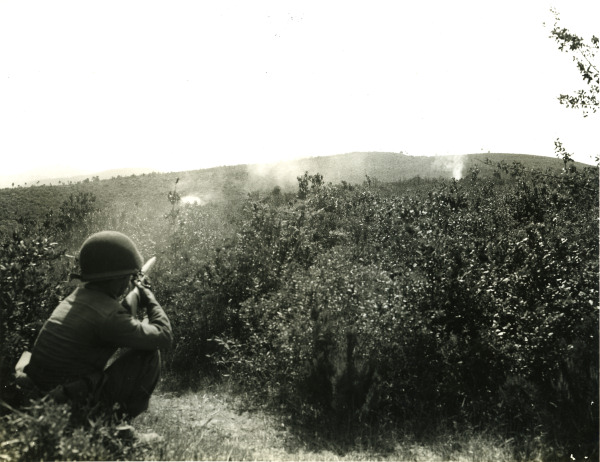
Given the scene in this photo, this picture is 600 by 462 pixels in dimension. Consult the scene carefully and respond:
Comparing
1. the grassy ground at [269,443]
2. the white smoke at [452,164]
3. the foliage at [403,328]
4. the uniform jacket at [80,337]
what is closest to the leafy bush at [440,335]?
the foliage at [403,328]

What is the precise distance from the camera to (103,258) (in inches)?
136

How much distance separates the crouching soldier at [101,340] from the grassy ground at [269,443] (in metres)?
0.53

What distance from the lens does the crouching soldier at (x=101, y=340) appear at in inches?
128

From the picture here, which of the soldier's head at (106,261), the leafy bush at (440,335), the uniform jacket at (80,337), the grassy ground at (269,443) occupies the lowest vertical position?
the grassy ground at (269,443)

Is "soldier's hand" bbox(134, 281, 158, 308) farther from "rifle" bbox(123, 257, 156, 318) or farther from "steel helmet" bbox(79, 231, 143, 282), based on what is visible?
"steel helmet" bbox(79, 231, 143, 282)

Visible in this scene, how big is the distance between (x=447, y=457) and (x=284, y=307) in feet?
9.58

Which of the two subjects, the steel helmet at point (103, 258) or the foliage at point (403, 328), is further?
the foliage at point (403, 328)

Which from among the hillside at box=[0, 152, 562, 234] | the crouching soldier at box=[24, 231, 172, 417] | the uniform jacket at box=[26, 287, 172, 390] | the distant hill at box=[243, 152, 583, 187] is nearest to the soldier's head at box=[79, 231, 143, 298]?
the crouching soldier at box=[24, 231, 172, 417]

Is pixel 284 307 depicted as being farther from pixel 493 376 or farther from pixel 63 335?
pixel 63 335

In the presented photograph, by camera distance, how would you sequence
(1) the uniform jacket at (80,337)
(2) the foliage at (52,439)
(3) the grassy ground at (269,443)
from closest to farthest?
(2) the foliage at (52,439), (1) the uniform jacket at (80,337), (3) the grassy ground at (269,443)

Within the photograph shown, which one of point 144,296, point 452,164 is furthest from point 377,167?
point 144,296

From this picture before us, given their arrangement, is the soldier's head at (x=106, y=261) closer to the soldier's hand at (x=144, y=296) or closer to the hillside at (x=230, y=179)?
the soldier's hand at (x=144, y=296)

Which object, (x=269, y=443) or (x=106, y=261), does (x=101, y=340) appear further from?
(x=269, y=443)

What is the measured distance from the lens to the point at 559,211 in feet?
31.3
